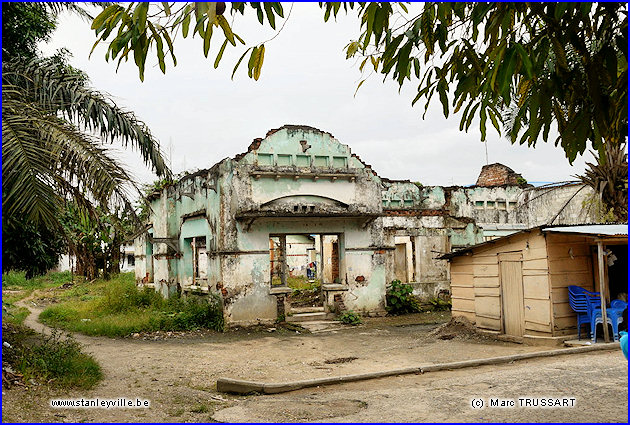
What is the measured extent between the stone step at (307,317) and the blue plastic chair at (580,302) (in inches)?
278

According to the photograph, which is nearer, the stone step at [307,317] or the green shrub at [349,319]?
the stone step at [307,317]

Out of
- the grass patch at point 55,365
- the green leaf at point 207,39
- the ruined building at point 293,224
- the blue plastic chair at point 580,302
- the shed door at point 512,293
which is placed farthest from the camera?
the ruined building at point 293,224

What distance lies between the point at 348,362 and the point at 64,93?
7.06 metres

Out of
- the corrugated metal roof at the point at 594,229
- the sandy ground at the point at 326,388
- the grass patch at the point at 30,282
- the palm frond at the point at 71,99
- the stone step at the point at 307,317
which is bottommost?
the sandy ground at the point at 326,388

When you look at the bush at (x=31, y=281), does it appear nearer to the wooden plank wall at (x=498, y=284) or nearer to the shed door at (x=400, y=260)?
the shed door at (x=400, y=260)

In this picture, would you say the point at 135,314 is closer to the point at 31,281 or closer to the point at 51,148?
the point at 51,148

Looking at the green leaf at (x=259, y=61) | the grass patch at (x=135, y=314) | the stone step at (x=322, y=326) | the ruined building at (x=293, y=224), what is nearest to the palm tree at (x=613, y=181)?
the ruined building at (x=293, y=224)

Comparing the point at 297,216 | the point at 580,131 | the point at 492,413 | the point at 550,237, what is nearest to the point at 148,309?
the point at 297,216

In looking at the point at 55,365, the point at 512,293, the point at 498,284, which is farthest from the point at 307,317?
the point at 55,365

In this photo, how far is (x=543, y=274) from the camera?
465 inches

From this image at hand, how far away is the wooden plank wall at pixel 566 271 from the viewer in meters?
11.7

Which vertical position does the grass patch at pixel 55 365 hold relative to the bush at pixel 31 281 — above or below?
below

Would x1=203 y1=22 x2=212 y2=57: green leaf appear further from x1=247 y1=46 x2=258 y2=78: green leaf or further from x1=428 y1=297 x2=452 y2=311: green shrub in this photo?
x1=428 y1=297 x2=452 y2=311: green shrub

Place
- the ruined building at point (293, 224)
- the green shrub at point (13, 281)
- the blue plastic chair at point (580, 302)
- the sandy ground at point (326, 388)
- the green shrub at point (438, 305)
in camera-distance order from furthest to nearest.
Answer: the green shrub at point (13, 281)
the green shrub at point (438, 305)
the ruined building at point (293, 224)
the blue plastic chair at point (580, 302)
the sandy ground at point (326, 388)
